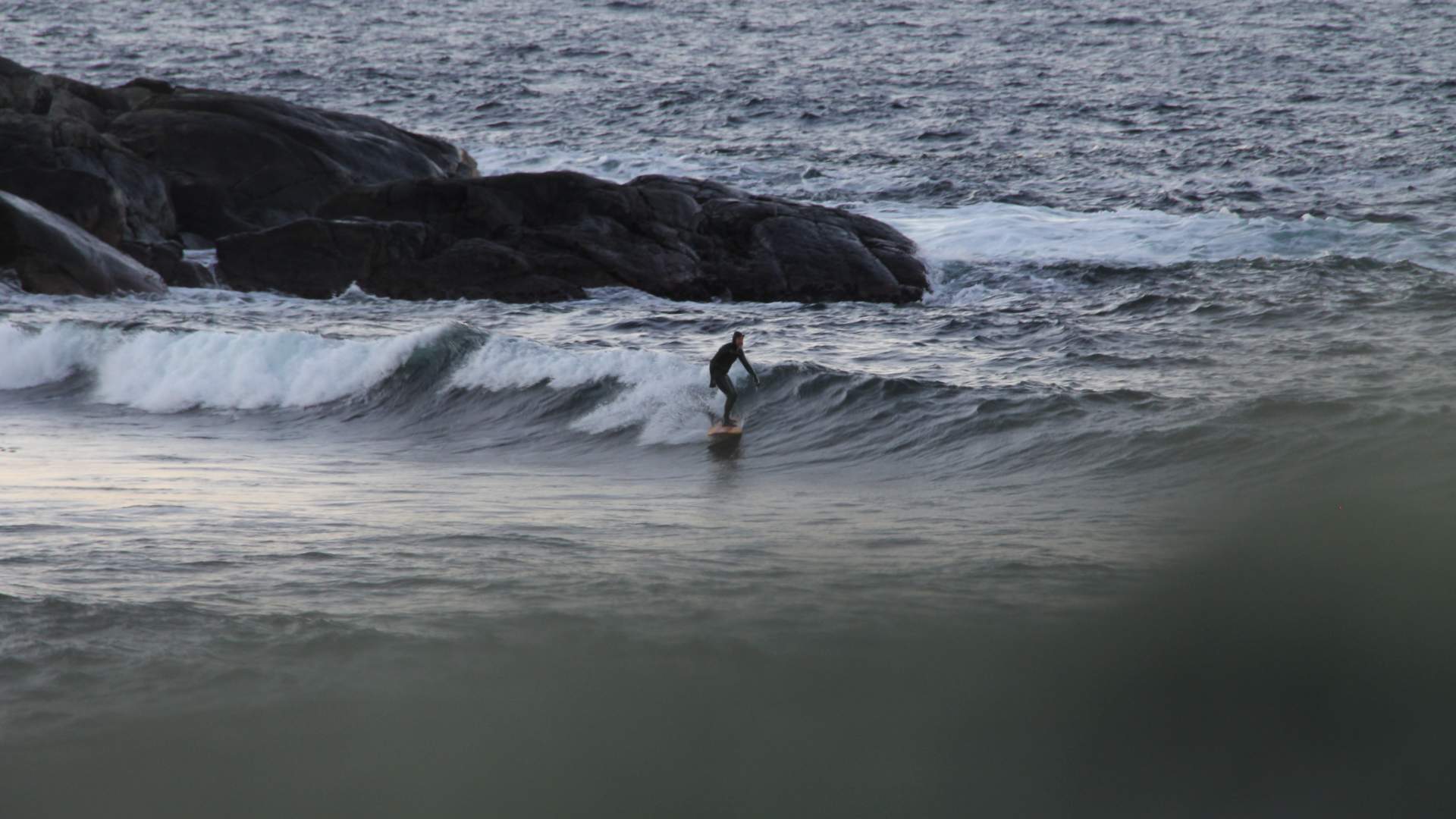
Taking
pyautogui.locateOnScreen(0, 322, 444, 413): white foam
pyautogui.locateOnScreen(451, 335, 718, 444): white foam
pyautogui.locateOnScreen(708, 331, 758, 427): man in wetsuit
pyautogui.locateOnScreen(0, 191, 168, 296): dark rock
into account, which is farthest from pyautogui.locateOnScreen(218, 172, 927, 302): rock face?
pyautogui.locateOnScreen(708, 331, 758, 427): man in wetsuit

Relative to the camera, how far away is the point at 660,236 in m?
21.9

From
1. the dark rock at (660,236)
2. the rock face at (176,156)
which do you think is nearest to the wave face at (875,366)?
the dark rock at (660,236)

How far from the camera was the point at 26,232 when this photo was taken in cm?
2016

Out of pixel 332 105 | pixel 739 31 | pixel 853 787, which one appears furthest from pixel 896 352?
pixel 739 31

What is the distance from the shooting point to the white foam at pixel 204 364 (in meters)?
16.1

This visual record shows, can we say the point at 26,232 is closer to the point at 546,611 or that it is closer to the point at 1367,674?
the point at 546,611

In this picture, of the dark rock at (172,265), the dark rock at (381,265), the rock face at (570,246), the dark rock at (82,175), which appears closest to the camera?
the dark rock at (381,265)

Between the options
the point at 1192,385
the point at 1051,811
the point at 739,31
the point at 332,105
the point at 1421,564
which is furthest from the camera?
the point at 739,31

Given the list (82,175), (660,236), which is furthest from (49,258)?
(660,236)

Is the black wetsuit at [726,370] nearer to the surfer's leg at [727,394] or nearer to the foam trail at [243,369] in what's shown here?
the surfer's leg at [727,394]

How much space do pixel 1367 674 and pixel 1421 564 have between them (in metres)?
1.16

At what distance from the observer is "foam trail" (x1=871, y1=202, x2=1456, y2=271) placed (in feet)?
68.8

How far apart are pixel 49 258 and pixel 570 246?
25.7 ft

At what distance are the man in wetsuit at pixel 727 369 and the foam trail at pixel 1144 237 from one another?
32.2ft
